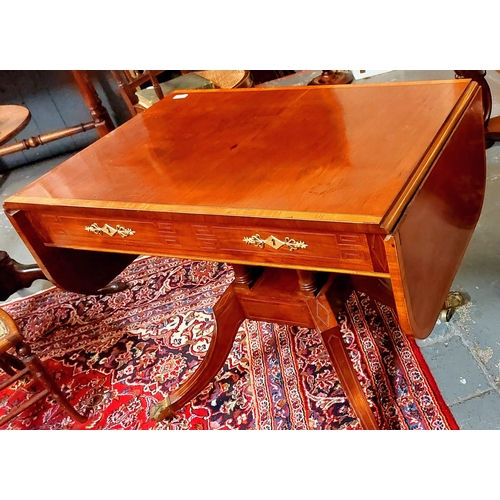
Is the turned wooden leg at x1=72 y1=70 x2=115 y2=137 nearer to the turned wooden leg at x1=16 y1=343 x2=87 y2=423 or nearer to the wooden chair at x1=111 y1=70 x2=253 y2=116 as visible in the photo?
the wooden chair at x1=111 y1=70 x2=253 y2=116

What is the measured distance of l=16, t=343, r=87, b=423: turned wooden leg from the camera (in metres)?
1.62

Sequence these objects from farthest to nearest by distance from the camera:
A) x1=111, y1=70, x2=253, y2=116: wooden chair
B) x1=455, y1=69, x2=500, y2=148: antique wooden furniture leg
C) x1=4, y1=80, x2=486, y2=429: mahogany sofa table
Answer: x1=111, y1=70, x2=253, y2=116: wooden chair → x1=455, y1=69, x2=500, y2=148: antique wooden furniture leg → x1=4, y1=80, x2=486, y2=429: mahogany sofa table

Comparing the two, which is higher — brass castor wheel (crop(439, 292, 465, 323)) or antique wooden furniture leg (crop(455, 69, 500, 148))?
antique wooden furniture leg (crop(455, 69, 500, 148))

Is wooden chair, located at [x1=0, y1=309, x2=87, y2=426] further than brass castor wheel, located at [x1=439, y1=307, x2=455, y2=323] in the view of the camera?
No

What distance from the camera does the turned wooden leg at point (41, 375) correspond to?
5.31 ft

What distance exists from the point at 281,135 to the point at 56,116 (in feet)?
9.69

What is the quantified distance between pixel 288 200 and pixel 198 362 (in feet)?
3.22

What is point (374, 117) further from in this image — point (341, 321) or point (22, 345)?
point (22, 345)

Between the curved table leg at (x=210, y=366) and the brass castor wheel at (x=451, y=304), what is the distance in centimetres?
67

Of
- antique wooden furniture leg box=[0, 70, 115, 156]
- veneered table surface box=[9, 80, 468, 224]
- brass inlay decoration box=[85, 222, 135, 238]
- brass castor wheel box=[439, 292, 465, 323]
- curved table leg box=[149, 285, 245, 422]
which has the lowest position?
brass castor wheel box=[439, 292, 465, 323]

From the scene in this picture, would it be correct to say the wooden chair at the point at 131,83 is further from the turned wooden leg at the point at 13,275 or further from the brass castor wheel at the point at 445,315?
the brass castor wheel at the point at 445,315

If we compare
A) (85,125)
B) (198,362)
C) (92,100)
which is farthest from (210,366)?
(85,125)

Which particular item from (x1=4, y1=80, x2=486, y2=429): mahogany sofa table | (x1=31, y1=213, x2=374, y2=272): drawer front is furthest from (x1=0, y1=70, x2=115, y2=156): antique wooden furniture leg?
(x1=31, y1=213, x2=374, y2=272): drawer front

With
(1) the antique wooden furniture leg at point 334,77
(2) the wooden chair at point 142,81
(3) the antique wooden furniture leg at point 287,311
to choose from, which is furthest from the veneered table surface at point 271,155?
(1) the antique wooden furniture leg at point 334,77
